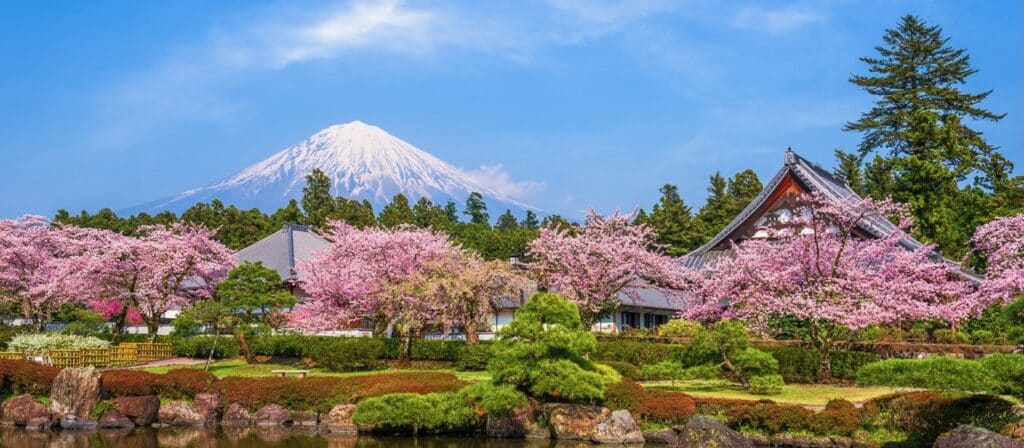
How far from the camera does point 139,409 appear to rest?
74.0ft

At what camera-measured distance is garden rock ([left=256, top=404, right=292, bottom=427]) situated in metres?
22.4

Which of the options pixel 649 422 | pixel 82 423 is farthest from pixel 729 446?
pixel 82 423

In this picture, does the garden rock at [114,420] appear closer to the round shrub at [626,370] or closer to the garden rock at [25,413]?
the garden rock at [25,413]

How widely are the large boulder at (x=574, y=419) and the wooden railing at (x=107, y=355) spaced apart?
1881cm

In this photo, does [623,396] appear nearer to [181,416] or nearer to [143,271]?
[181,416]

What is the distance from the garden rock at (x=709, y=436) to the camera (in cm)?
1720

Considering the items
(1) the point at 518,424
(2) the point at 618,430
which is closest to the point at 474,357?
(1) the point at 518,424

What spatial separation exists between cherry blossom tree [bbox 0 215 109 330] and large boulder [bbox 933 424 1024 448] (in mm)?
35734

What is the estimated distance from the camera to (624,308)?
44781 millimetres

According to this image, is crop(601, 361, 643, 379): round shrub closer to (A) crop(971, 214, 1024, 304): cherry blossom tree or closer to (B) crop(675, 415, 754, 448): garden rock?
(B) crop(675, 415, 754, 448): garden rock

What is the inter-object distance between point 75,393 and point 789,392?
18138 mm

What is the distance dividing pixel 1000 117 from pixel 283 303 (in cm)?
4960

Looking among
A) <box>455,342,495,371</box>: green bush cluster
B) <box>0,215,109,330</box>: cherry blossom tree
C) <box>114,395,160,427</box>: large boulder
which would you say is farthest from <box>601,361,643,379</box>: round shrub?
<box>0,215,109,330</box>: cherry blossom tree

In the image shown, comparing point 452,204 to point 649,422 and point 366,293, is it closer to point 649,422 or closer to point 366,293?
point 366,293
